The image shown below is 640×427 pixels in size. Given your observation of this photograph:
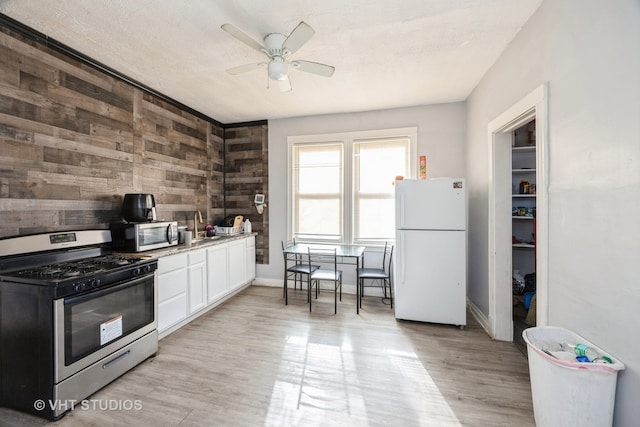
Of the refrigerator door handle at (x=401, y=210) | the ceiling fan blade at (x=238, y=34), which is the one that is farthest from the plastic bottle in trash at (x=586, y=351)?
the ceiling fan blade at (x=238, y=34)

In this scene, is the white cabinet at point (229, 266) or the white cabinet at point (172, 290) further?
the white cabinet at point (229, 266)

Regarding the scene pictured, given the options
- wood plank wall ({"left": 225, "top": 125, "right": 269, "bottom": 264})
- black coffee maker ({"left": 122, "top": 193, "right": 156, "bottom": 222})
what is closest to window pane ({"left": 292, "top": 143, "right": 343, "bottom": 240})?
wood plank wall ({"left": 225, "top": 125, "right": 269, "bottom": 264})

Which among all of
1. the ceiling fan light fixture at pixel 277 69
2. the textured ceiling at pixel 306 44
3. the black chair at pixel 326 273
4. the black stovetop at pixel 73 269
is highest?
the textured ceiling at pixel 306 44

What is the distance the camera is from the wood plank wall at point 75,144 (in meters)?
1.98

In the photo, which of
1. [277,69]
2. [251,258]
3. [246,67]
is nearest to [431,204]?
[277,69]

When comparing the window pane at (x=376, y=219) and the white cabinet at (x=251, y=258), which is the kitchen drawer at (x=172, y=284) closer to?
the white cabinet at (x=251, y=258)

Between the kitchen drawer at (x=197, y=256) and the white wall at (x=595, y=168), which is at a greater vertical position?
the white wall at (x=595, y=168)

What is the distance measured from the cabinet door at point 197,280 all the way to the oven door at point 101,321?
0.60 metres

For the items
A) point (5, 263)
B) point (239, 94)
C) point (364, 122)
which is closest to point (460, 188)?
point (364, 122)

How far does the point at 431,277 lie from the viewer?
2994mm

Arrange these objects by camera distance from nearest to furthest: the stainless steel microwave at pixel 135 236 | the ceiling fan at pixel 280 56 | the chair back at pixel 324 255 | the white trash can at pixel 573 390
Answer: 1. the white trash can at pixel 573 390
2. the ceiling fan at pixel 280 56
3. the stainless steel microwave at pixel 135 236
4. the chair back at pixel 324 255

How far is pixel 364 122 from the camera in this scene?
402cm

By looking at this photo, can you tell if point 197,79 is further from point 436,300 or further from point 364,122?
point 436,300

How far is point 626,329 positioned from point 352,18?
2440 mm
